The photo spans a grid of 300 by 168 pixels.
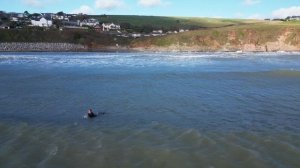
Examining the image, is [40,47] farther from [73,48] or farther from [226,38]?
[226,38]

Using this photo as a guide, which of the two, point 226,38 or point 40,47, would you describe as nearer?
point 40,47

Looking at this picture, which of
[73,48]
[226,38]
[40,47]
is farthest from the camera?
[226,38]

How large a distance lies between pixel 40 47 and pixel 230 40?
58780 mm

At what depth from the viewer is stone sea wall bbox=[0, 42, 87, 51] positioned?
383 ft

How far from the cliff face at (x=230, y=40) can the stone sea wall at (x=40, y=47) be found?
18661 millimetres

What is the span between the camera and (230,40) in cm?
12850

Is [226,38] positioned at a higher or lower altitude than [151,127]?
higher

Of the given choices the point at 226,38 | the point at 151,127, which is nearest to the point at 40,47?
the point at 226,38

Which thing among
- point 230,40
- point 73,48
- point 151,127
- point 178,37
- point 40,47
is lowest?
point 73,48

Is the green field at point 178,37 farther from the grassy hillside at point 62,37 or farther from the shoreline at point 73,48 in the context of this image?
the shoreline at point 73,48

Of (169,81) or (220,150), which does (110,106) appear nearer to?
(220,150)

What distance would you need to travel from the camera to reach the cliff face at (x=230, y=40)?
123 m

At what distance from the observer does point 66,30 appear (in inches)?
5281

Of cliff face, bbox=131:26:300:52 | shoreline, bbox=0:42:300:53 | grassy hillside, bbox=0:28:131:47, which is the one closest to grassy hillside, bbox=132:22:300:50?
cliff face, bbox=131:26:300:52
